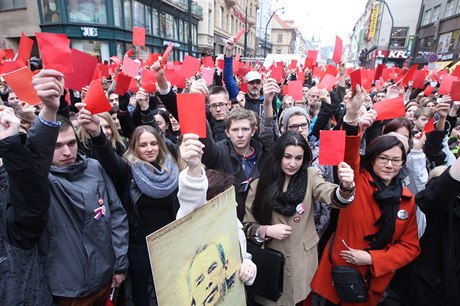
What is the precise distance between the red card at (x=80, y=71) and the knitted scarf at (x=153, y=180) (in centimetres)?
71

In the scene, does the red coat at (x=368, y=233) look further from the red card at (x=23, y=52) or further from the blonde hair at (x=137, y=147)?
the red card at (x=23, y=52)

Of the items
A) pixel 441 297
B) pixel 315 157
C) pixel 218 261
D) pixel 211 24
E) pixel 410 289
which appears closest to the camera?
pixel 218 261

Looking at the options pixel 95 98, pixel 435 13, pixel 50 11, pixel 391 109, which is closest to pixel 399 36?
pixel 435 13

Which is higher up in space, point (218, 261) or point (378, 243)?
point (218, 261)

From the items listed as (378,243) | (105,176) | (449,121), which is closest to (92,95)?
(105,176)

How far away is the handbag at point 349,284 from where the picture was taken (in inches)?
81.4

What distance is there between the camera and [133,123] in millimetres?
3260

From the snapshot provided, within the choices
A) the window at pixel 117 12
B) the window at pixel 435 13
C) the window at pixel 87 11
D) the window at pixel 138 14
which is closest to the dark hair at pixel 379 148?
the window at pixel 87 11

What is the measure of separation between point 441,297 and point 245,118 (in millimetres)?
1843

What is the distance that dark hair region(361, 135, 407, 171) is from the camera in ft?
6.79

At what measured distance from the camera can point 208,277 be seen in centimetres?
130

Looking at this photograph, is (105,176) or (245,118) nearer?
(105,176)

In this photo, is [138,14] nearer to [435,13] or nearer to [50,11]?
[50,11]

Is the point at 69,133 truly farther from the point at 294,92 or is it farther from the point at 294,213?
the point at 294,92
